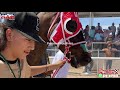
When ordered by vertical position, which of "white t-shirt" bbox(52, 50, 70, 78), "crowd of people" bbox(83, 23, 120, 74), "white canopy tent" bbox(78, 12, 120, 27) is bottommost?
"white t-shirt" bbox(52, 50, 70, 78)

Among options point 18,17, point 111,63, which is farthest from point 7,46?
point 111,63

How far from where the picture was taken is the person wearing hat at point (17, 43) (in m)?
2.56

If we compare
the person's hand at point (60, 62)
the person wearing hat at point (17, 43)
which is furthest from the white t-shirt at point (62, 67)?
the person wearing hat at point (17, 43)

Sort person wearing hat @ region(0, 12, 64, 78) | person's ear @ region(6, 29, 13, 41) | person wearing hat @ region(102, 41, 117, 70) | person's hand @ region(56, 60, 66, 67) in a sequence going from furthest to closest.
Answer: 1. person wearing hat @ region(102, 41, 117, 70)
2. person's hand @ region(56, 60, 66, 67)
3. person's ear @ region(6, 29, 13, 41)
4. person wearing hat @ region(0, 12, 64, 78)

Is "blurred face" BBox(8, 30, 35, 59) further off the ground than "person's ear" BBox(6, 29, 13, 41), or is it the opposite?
"person's ear" BBox(6, 29, 13, 41)

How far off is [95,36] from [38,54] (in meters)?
0.84

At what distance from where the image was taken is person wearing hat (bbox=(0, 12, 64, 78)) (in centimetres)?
256

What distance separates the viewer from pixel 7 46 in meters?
2.87

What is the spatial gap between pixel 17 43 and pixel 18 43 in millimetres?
23

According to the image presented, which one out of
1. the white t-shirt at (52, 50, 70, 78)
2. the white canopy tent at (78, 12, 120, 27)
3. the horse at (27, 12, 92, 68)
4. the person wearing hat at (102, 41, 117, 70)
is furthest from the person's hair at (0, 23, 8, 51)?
the person wearing hat at (102, 41, 117, 70)

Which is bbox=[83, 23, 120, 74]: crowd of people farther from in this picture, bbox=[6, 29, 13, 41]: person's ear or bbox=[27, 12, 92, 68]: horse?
bbox=[6, 29, 13, 41]: person's ear

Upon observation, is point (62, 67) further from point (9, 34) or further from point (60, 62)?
point (9, 34)
